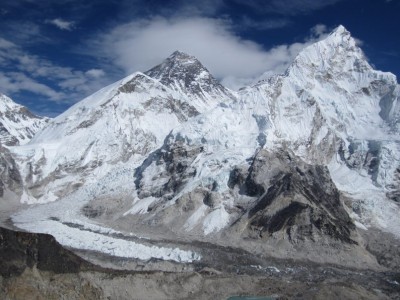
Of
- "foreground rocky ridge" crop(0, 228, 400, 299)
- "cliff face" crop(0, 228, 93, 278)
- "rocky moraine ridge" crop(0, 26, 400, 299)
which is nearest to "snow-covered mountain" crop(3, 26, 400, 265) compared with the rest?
"rocky moraine ridge" crop(0, 26, 400, 299)

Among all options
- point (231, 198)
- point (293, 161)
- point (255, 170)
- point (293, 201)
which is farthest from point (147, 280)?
point (293, 161)

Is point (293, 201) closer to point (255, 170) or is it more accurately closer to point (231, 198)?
point (231, 198)

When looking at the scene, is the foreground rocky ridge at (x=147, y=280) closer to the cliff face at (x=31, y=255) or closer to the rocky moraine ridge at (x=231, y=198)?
the cliff face at (x=31, y=255)

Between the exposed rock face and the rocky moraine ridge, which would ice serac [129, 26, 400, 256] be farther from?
the rocky moraine ridge

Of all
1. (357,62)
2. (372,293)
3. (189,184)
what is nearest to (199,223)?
(189,184)

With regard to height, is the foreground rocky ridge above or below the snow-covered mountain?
below
